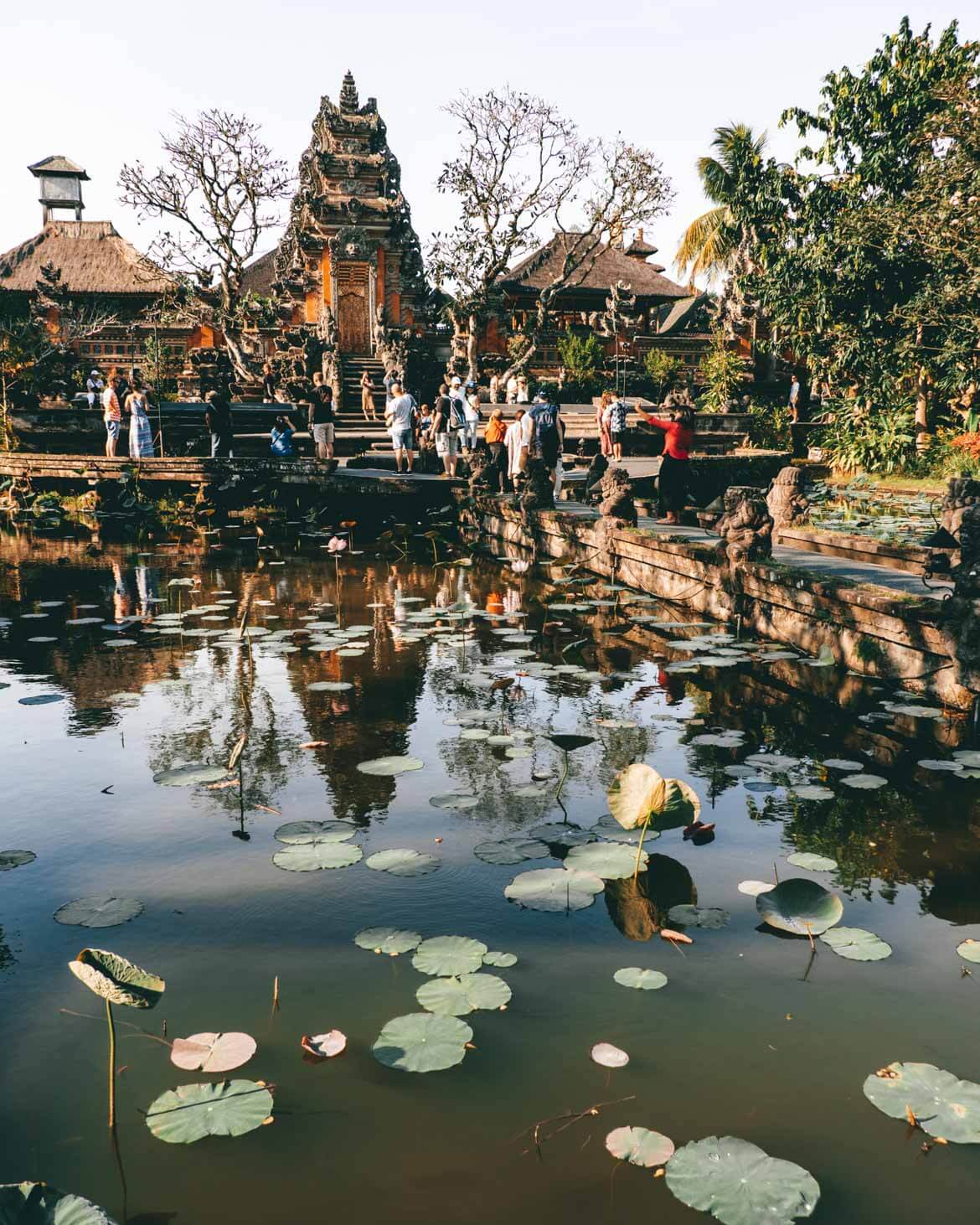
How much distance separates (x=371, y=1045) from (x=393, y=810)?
1.36 meters

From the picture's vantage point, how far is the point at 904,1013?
85.7 inches

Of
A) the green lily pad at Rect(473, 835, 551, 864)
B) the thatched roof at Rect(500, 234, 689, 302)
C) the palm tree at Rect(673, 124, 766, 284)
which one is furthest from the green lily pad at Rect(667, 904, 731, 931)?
the thatched roof at Rect(500, 234, 689, 302)

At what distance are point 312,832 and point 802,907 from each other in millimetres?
1561

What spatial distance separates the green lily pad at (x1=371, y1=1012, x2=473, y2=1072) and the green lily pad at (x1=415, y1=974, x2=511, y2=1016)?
0.03 m

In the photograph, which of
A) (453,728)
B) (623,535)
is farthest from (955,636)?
(623,535)

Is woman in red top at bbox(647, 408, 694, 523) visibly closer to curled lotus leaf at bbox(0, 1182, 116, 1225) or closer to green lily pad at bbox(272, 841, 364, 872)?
green lily pad at bbox(272, 841, 364, 872)

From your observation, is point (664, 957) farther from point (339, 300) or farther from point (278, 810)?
point (339, 300)

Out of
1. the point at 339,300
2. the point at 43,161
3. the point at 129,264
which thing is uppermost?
the point at 43,161

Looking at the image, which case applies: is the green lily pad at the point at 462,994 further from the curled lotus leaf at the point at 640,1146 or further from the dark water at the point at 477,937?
the curled lotus leaf at the point at 640,1146

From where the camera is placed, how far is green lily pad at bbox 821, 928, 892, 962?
7.79 ft

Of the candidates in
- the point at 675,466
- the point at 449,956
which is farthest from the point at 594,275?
the point at 449,956

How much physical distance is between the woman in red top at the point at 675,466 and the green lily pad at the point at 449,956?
7680mm

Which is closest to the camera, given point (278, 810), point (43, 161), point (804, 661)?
point (278, 810)

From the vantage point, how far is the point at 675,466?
980cm
